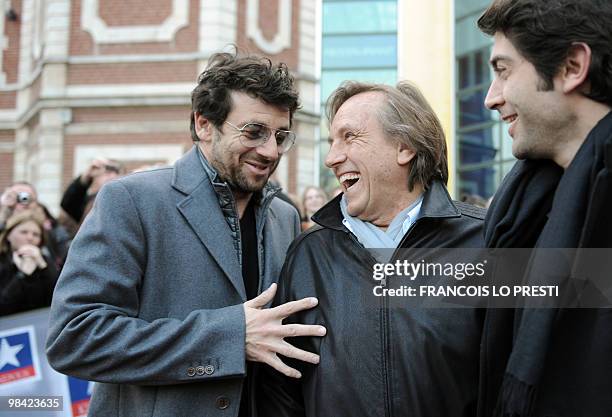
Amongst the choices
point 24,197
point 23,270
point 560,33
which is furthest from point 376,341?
point 24,197

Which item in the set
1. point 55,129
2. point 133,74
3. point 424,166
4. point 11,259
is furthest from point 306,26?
point 424,166

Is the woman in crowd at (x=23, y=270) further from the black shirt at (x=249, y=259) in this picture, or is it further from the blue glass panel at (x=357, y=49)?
the blue glass panel at (x=357, y=49)

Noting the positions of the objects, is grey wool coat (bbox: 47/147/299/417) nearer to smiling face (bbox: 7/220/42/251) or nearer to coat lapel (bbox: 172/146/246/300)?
coat lapel (bbox: 172/146/246/300)

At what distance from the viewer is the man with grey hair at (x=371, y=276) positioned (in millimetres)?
2018

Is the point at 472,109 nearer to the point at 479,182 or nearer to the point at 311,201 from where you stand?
the point at 479,182

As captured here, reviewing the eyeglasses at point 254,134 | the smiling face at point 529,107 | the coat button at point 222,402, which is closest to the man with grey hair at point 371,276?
the coat button at point 222,402

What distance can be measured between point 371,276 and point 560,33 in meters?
0.88

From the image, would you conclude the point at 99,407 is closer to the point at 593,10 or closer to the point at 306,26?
the point at 593,10

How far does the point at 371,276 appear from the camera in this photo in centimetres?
212

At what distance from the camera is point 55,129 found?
13.9 meters

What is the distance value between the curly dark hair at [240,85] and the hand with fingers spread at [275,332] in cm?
73

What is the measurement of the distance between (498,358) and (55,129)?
44.0 feet

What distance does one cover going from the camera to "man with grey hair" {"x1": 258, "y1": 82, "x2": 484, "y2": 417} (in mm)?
2018

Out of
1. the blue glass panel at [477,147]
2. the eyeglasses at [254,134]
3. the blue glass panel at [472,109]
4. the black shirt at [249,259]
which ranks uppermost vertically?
the blue glass panel at [472,109]
